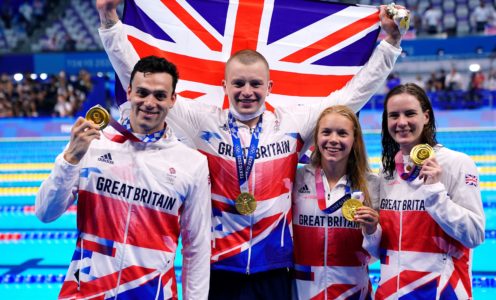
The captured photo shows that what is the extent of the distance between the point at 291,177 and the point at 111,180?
36.3 inches

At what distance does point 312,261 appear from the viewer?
273 centimetres

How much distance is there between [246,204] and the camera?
8.74ft

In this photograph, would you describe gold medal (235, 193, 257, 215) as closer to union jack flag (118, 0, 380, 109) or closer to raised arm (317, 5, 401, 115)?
raised arm (317, 5, 401, 115)

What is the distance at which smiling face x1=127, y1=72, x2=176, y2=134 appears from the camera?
91.4 inches

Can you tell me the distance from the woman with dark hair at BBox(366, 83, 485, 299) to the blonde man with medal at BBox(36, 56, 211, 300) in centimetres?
83

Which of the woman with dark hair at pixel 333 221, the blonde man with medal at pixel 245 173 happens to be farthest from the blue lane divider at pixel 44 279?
the blonde man with medal at pixel 245 173

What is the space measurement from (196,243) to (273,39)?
162 centimetres

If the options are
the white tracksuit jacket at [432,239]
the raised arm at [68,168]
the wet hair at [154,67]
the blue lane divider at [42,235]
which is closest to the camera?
the raised arm at [68,168]

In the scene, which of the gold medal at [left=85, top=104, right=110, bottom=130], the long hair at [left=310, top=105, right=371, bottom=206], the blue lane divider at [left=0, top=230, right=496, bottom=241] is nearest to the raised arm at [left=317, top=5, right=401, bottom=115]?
the long hair at [left=310, top=105, right=371, bottom=206]

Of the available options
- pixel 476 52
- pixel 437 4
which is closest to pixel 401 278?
pixel 476 52

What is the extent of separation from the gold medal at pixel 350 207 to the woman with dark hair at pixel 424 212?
0.15 metres

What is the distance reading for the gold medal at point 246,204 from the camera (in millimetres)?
2660

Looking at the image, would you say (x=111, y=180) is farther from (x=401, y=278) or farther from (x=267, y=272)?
(x=401, y=278)

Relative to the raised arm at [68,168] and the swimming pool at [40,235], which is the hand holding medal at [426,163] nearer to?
the raised arm at [68,168]
